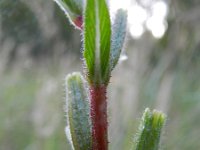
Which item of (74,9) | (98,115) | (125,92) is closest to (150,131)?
(98,115)

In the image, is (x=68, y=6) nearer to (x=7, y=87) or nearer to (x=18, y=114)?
(x=18, y=114)

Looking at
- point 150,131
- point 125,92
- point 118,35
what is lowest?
point 150,131

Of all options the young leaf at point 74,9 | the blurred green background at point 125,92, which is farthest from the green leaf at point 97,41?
the blurred green background at point 125,92

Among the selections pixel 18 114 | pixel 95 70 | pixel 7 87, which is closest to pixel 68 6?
pixel 95 70

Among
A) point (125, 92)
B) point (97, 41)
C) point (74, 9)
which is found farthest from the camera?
point (125, 92)

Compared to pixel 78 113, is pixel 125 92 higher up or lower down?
higher up

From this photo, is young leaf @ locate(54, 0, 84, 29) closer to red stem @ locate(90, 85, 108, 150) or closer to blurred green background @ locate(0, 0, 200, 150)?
red stem @ locate(90, 85, 108, 150)

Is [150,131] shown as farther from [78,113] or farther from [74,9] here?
[74,9]
